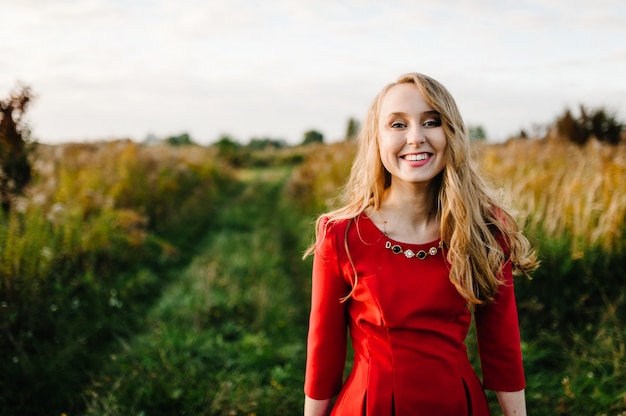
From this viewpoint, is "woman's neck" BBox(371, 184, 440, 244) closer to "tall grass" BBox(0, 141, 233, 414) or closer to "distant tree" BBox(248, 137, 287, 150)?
"tall grass" BBox(0, 141, 233, 414)

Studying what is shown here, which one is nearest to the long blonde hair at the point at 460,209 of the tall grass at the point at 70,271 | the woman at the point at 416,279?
the woman at the point at 416,279

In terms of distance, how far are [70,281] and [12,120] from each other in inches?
67.6

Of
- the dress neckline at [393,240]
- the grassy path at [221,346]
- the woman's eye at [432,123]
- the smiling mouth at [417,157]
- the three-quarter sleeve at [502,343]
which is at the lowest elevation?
the grassy path at [221,346]

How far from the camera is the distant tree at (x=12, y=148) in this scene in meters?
4.64

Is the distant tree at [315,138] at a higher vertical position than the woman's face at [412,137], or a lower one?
higher

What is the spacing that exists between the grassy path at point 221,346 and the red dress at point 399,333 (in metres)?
1.68

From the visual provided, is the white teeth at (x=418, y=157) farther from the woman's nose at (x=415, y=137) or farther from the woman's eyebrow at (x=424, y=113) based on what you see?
the woman's eyebrow at (x=424, y=113)

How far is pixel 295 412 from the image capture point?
11.4ft

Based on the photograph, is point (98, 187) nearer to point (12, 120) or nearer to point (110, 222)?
point (110, 222)

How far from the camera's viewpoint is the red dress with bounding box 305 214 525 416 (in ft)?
5.57

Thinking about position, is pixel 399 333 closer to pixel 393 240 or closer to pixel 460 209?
pixel 393 240

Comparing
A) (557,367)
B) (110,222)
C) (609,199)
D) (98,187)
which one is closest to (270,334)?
(557,367)

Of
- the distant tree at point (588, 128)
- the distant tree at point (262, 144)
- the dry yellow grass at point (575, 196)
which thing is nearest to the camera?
the dry yellow grass at point (575, 196)

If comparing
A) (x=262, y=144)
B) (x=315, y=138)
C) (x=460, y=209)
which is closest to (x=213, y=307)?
Result: (x=460, y=209)
